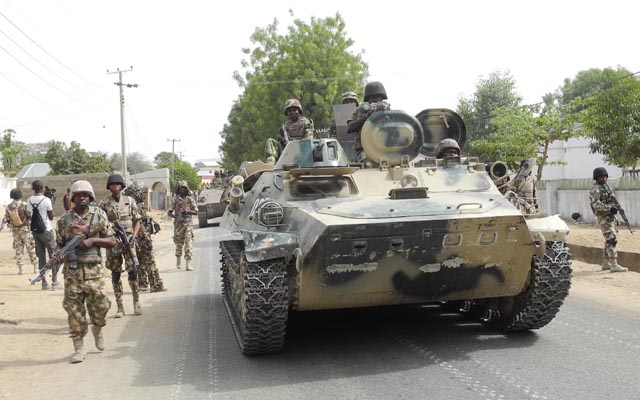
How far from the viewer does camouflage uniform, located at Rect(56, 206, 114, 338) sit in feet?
20.5

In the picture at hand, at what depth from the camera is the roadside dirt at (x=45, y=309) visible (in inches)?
261

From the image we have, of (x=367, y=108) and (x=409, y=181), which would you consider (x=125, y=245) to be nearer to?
(x=367, y=108)

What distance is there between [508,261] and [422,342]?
1.17m

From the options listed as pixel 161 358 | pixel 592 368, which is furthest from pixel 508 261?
pixel 161 358

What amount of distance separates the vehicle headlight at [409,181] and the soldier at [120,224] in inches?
141

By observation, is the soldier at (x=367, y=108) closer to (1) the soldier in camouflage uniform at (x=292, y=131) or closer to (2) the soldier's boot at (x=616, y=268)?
(1) the soldier in camouflage uniform at (x=292, y=131)

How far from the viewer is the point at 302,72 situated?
28.8 meters

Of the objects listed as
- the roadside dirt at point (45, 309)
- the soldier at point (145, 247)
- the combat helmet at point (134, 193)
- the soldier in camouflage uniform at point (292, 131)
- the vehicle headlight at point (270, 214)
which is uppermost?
the soldier in camouflage uniform at point (292, 131)

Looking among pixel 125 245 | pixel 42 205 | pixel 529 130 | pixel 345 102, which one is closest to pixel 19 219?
pixel 42 205

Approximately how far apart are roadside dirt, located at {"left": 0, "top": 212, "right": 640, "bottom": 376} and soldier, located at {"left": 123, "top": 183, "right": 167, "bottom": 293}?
0.73 feet

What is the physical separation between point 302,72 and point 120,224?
21.2 metres

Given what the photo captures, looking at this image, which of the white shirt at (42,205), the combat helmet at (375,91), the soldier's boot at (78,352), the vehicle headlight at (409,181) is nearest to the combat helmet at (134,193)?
the white shirt at (42,205)

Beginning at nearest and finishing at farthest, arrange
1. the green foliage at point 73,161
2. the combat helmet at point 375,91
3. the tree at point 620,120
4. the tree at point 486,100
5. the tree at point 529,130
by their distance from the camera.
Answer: the combat helmet at point 375,91
the tree at point 620,120
the tree at point 529,130
the tree at point 486,100
the green foliage at point 73,161

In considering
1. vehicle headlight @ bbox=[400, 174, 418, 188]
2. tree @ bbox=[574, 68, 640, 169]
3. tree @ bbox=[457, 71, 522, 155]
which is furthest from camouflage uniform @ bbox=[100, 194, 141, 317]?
tree @ bbox=[457, 71, 522, 155]
